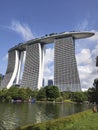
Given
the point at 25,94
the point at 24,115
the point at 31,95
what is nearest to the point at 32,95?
the point at 31,95

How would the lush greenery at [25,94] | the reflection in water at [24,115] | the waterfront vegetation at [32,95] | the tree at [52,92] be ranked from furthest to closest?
the tree at [52,92], the waterfront vegetation at [32,95], the lush greenery at [25,94], the reflection in water at [24,115]

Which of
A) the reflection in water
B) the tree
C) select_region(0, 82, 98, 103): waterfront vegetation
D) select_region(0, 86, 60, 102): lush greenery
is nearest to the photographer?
the reflection in water

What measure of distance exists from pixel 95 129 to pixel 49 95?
157428 millimetres

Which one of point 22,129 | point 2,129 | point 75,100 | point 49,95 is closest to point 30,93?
point 49,95

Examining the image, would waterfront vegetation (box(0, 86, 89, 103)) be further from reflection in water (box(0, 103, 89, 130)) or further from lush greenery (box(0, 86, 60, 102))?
reflection in water (box(0, 103, 89, 130))

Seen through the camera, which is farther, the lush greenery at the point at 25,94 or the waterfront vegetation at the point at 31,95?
the waterfront vegetation at the point at 31,95

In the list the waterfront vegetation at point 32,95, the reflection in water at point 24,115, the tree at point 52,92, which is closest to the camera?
the reflection in water at point 24,115

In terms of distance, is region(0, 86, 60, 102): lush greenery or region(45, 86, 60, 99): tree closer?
region(0, 86, 60, 102): lush greenery

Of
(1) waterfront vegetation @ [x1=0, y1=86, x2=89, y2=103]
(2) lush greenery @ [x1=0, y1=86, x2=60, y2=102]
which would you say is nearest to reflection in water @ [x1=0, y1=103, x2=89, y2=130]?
(2) lush greenery @ [x1=0, y1=86, x2=60, y2=102]

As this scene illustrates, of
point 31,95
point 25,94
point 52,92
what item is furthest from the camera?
point 31,95

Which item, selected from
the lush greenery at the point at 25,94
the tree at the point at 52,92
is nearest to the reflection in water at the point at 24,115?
the lush greenery at the point at 25,94

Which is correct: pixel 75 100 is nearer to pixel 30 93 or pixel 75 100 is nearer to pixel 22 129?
pixel 30 93

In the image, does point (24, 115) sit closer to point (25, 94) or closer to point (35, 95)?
point (25, 94)

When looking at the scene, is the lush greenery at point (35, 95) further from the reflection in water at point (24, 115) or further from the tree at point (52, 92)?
the reflection in water at point (24, 115)
